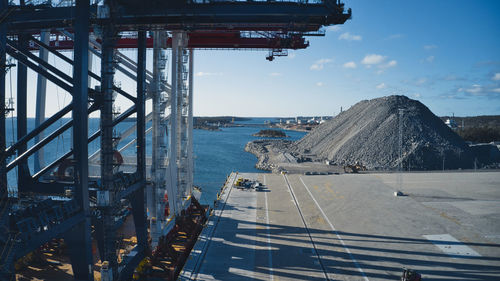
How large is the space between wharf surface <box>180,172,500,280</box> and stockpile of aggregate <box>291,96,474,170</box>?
1668 centimetres

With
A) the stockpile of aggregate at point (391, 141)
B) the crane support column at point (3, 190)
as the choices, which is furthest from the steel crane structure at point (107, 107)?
the stockpile of aggregate at point (391, 141)

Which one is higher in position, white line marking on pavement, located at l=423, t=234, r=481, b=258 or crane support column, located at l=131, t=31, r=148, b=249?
crane support column, located at l=131, t=31, r=148, b=249

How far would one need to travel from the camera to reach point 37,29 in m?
17.3

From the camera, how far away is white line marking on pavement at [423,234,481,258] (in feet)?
58.9

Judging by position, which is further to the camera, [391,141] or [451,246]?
[391,141]

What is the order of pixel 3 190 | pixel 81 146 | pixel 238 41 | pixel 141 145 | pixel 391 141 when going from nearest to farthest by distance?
pixel 3 190
pixel 81 146
pixel 141 145
pixel 238 41
pixel 391 141

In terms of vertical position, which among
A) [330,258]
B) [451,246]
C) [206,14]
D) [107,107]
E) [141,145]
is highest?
[206,14]

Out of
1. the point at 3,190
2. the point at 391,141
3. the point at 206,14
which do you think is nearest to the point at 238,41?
the point at 206,14

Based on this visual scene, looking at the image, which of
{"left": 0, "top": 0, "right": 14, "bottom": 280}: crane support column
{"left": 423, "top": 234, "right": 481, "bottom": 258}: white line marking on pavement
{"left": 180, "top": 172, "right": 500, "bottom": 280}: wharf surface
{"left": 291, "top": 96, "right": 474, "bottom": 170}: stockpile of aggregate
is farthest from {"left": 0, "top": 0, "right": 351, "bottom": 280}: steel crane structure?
{"left": 291, "top": 96, "right": 474, "bottom": 170}: stockpile of aggregate

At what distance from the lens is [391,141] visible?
55.7m

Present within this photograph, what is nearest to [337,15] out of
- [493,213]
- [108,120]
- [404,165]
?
[108,120]

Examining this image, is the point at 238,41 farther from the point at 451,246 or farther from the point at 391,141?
the point at 391,141

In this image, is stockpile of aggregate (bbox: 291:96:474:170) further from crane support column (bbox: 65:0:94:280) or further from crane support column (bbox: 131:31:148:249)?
crane support column (bbox: 65:0:94:280)

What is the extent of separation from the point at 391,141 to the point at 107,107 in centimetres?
5171
